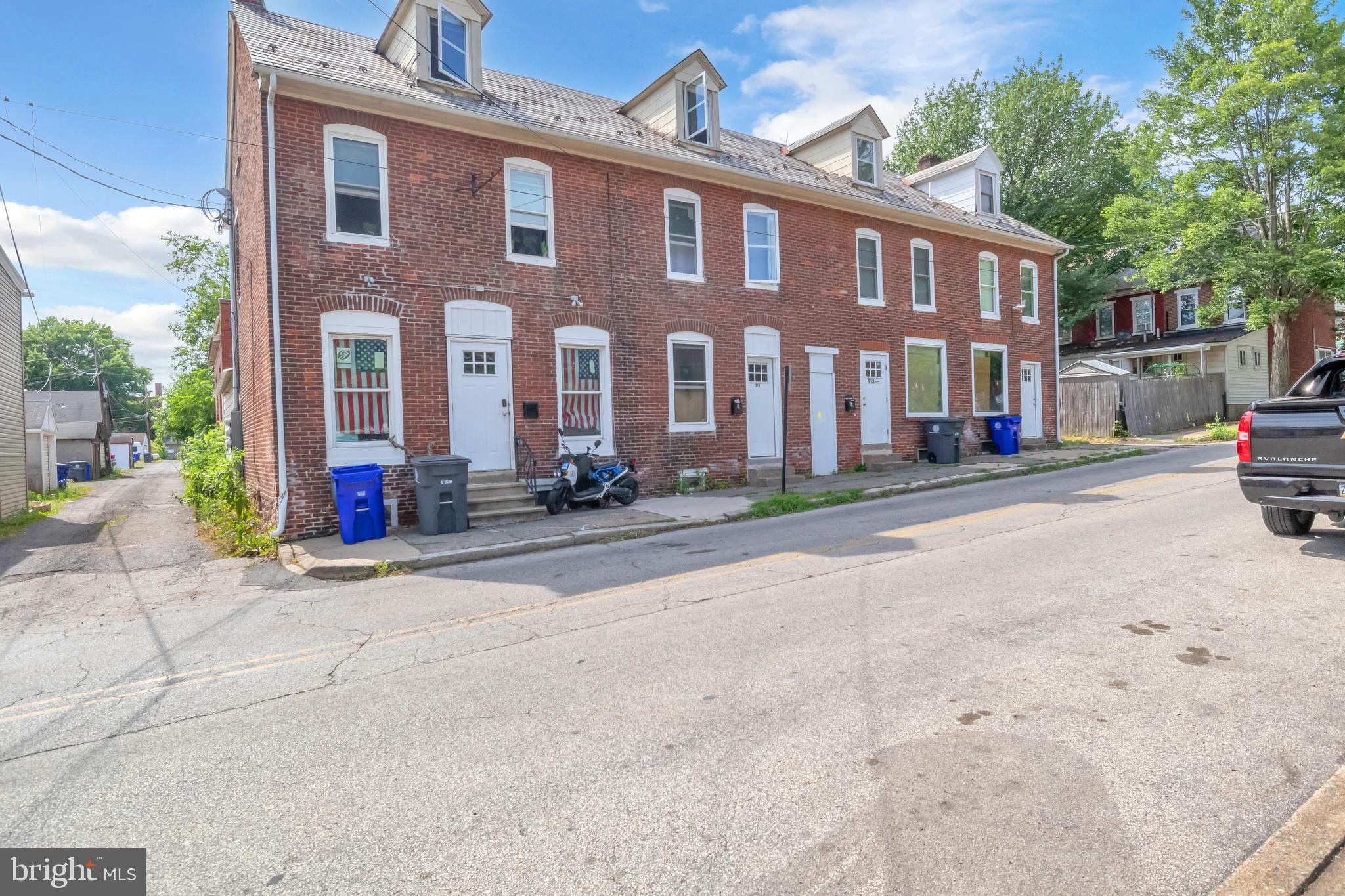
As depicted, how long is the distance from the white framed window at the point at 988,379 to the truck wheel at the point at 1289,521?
1330 cm

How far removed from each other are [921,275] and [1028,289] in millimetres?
5636

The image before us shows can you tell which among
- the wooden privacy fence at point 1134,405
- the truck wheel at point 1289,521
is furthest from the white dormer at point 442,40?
the wooden privacy fence at point 1134,405

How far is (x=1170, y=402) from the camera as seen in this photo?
1096 inches

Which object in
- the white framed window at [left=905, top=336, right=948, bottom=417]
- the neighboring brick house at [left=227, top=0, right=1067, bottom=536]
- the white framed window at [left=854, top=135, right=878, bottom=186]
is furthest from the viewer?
the white framed window at [left=854, top=135, right=878, bottom=186]

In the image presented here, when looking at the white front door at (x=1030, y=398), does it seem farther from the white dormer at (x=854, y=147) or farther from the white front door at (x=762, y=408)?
the white front door at (x=762, y=408)

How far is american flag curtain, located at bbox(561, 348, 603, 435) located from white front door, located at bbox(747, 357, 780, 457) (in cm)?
380

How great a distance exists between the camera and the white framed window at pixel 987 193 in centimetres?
2283

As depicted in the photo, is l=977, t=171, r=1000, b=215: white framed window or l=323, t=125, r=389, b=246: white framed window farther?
l=977, t=171, r=1000, b=215: white framed window

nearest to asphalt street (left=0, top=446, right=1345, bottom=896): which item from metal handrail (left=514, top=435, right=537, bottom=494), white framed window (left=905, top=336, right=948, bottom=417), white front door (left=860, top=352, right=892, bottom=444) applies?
metal handrail (left=514, top=435, right=537, bottom=494)

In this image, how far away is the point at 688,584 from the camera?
725cm

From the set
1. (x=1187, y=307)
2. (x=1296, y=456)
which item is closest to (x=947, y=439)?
(x=1296, y=456)

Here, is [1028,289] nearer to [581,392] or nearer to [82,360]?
[581,392]

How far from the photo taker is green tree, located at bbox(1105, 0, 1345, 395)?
25141mm

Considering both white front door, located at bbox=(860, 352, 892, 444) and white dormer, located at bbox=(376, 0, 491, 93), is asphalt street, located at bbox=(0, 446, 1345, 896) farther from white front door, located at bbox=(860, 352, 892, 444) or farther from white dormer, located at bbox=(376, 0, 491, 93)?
white front door, located at bbox=(860, 352, 892, 444)
